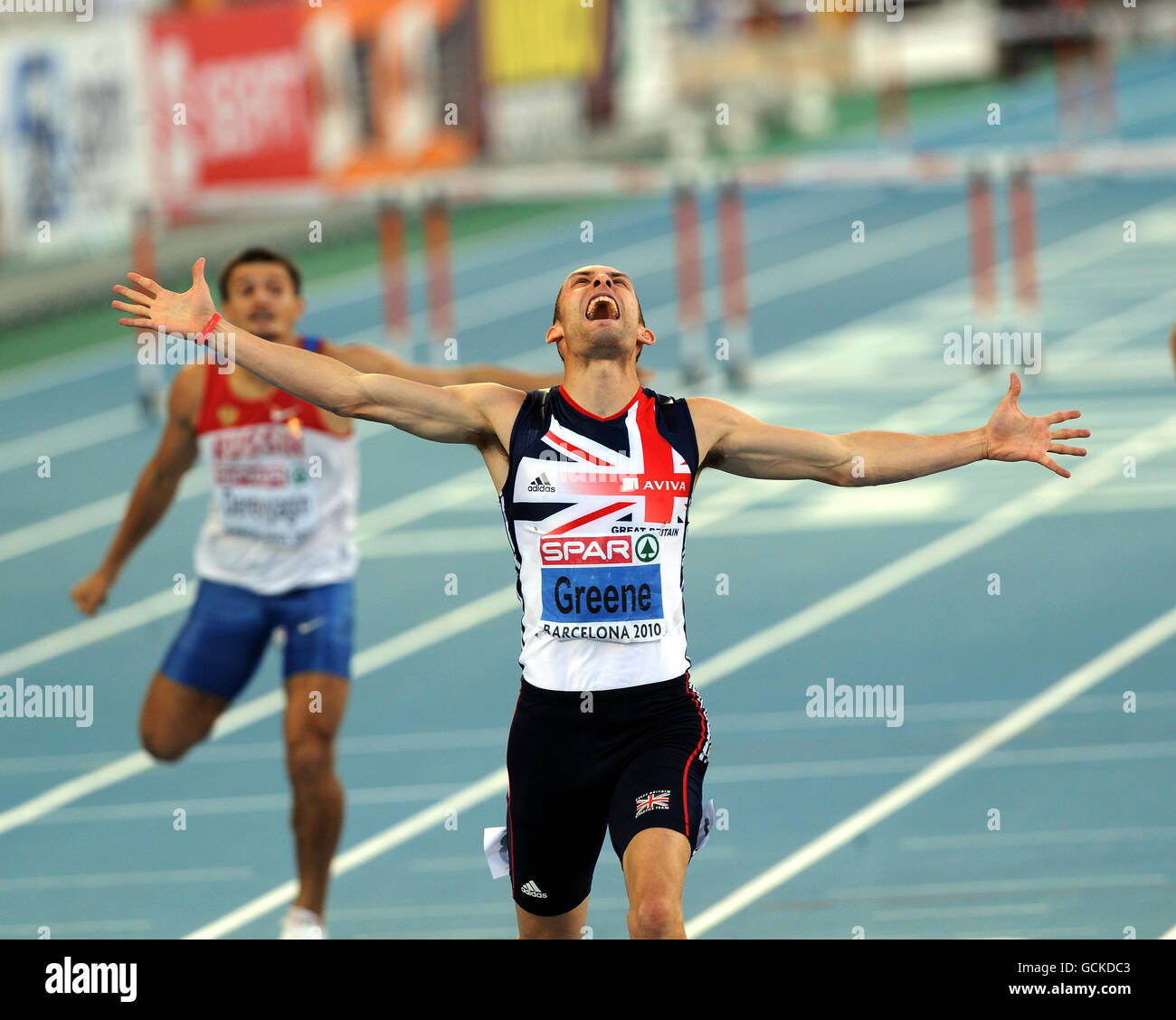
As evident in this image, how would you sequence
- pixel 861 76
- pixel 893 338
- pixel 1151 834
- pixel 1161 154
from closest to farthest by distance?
pixel 1151 834
pixel 1161 154
pixel 893 338
pixel 861 76

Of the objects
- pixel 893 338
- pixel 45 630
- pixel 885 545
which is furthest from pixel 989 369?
pixel 45 630

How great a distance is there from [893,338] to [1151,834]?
30.7 ft

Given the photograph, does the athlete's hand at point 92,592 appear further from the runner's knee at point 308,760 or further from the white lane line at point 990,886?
the white lane line at point 990,886

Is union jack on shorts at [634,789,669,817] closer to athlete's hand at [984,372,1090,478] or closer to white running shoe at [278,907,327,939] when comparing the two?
athlete's hand at [984,372,1090,478]

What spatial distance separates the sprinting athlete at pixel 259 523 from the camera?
23.6 feet

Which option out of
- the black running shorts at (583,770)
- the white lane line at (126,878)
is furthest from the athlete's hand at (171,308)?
the white lane line at (126,878)

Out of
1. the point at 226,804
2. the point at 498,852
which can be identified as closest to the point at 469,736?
the point at 226,804

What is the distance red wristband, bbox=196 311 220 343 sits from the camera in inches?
206

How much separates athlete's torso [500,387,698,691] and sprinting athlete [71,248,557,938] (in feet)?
5.54

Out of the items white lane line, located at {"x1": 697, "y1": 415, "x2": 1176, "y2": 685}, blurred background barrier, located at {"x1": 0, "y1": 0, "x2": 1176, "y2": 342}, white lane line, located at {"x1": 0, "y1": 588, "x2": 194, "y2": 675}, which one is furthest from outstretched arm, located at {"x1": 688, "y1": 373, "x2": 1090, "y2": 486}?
blurred background barrier, located at {"x1": 0, "y1": 0, "x2": 1176, "y2": 342}

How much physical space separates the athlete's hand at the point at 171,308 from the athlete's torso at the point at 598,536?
0.92m

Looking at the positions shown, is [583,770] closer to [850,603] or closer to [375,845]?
[375,845]

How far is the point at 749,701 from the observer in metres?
9.33
